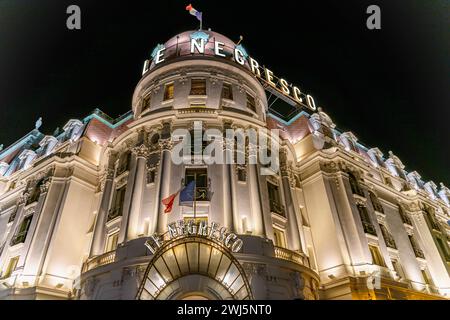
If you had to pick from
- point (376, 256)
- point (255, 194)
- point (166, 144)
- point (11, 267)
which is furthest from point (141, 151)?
point (376, 256)

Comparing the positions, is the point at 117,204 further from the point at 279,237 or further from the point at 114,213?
the point at 279,237

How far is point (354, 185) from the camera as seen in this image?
111ft

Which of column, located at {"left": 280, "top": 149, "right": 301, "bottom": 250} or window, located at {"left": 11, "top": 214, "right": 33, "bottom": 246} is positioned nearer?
column, located at {"left": 280, "top": 149, "right": 301, "bottom": 250}

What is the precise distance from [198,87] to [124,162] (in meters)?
9.67

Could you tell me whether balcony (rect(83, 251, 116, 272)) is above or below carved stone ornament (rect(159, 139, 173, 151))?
below

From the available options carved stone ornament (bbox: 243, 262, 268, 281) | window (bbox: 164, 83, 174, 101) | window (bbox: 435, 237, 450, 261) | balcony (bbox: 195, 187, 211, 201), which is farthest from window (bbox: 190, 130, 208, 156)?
window (bbox: 435, 237, 450, 261)

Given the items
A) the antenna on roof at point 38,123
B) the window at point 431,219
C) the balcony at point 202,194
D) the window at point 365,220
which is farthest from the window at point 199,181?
the antenna on roof at point 38,123

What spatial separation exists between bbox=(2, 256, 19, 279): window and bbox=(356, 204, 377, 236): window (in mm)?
29104

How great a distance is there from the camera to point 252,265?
20969 mm

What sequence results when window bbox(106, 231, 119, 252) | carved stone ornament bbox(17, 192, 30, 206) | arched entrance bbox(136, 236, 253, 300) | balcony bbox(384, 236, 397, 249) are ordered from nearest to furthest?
arched entrance bbox(136, 236, 253, 300), window bbox(106, 231, 119, 252), carved stone ornament bbox(17, 192, 30, 206), balcony bbox(384, 236, 397, 249)

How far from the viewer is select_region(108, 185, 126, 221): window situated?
2679 cm

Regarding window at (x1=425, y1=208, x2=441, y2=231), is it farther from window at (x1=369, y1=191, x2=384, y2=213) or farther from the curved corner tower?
the curved corner tower

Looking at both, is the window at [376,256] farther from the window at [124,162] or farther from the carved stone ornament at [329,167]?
the window at [124,162]
